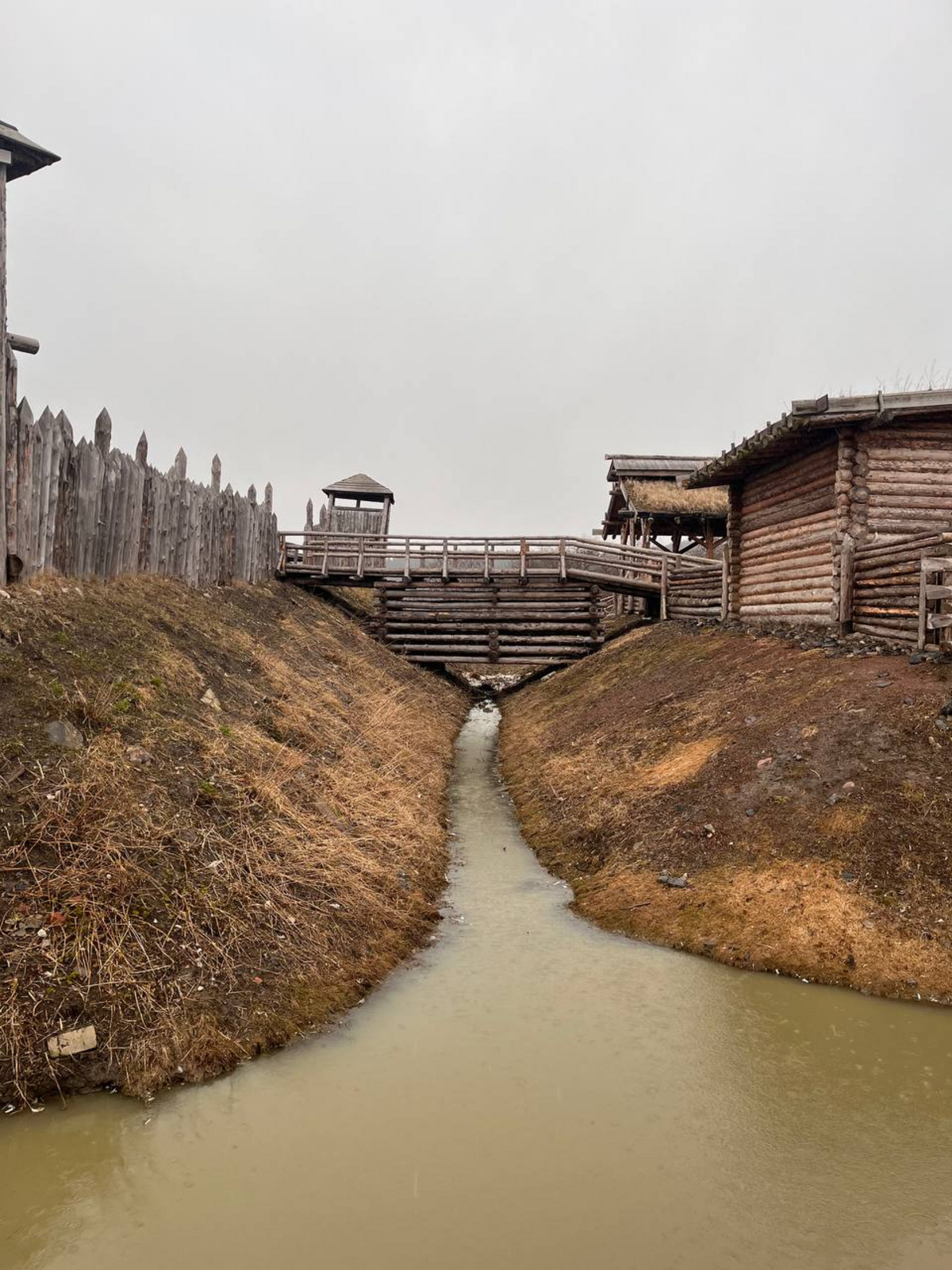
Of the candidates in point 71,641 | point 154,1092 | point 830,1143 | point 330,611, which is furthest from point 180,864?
point 330,611

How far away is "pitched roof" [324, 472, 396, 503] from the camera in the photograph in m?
36.7

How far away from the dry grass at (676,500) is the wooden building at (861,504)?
12.9m

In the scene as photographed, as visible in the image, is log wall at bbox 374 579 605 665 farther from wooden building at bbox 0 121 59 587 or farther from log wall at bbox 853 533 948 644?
wooden building at bbox 0 121 59 587

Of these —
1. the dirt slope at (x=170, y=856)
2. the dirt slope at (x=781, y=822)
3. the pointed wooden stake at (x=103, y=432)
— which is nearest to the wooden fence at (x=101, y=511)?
the pointed wooden stake at (x=103, y=432)

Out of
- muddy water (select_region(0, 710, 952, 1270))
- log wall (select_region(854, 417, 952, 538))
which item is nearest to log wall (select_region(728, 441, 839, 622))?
log wall (select_region(854, 417, 952, 538))

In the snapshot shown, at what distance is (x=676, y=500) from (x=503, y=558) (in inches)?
309

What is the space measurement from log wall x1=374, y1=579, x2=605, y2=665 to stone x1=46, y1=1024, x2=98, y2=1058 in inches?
837

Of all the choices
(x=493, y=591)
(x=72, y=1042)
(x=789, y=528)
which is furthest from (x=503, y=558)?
(x=72, y=1042)

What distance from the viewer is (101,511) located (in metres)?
12.1

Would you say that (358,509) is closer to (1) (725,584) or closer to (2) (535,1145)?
(1) (725,584)

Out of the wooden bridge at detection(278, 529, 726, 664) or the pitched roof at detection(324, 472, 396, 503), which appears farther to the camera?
the pitched roof at detection(324, 472, 396, 503)

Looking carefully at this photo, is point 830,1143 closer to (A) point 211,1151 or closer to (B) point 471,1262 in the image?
(B) point 471,1262

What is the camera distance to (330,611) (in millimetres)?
25328

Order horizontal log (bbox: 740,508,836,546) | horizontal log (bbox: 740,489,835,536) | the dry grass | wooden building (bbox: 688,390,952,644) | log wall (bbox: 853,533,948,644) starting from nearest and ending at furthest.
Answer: log wall (bbox: 853,533,948,644)
wooden building (bbox: 688,390,952,644)
horizontal log (bbox: 740,508,836,546)
horizontal log (bbox: 740,489,835,536)
the dry grass
